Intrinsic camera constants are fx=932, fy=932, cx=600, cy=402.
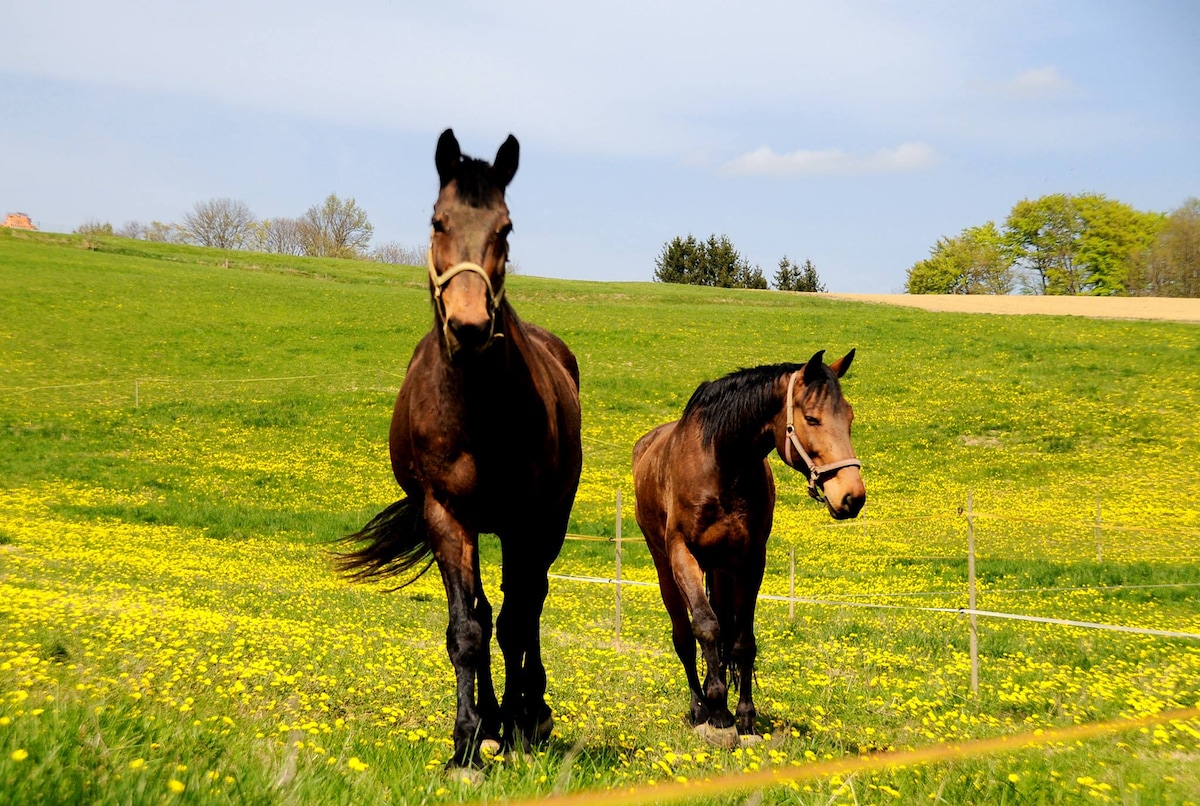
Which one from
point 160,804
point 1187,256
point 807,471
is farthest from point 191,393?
point 1187,256

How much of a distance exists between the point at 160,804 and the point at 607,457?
81.1 feet

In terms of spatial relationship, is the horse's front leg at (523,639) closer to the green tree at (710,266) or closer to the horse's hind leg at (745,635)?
the horse's hind leg at (745,635)

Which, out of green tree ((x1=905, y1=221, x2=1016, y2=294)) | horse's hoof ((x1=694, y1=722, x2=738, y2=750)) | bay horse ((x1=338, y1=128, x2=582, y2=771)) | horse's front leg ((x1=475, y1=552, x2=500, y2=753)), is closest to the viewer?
bay horse ((x1=338, y1=128, x2=582, y2=771))

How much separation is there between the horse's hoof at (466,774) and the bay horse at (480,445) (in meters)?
0.05

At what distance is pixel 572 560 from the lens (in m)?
18.7

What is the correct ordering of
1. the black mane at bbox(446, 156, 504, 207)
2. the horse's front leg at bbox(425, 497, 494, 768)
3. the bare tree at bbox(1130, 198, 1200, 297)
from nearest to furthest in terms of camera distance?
the black mane at bbox(446, 156, 504, 207) < the horse's front leg at bbox(425, 497, 494, 768) < the bare tree at bbox(1130, 198, 1200, 297)

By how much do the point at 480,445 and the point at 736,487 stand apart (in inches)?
111

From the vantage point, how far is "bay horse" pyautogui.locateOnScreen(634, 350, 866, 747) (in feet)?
19.9

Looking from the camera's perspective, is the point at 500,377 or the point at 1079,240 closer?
the point at 500,377

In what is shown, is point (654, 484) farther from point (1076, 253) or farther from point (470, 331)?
point (1076, 253)

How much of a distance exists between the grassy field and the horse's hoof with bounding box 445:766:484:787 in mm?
86

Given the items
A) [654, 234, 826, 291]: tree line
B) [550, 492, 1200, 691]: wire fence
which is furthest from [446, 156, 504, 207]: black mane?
[654, 234, 826, 291]: tree line

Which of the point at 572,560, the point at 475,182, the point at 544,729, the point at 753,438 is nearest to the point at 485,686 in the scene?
the point at 544,729

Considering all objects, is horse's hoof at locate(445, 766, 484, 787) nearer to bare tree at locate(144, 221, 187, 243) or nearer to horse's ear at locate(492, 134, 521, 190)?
horse's ear at locate(492, 134, 521, 190)
